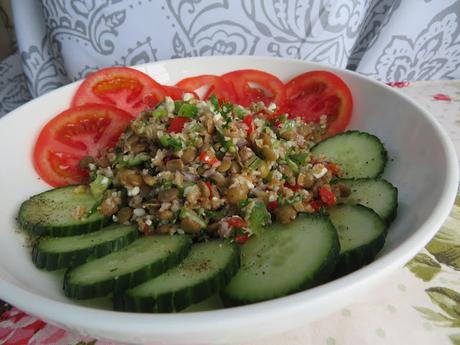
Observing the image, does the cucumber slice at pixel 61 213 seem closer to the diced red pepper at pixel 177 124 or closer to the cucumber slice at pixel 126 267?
the cucumber slice at pixel 126 267

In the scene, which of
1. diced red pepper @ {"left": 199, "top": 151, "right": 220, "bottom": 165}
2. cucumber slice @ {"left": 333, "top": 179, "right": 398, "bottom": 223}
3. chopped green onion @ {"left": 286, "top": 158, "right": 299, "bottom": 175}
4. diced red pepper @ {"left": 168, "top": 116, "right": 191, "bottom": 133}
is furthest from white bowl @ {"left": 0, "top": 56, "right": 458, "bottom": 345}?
diced red pepper @ {"left": 199, "top": 151, "right": 220, "bottom": 165}

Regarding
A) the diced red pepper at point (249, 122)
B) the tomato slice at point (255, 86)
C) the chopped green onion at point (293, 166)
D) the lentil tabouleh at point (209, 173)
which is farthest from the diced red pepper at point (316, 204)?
the tomato slice at point (255, 86)

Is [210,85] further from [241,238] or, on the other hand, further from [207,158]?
[241,238]

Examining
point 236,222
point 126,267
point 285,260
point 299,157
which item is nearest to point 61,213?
point 126,267

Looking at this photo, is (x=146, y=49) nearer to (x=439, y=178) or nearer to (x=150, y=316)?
(x=439, y=178)

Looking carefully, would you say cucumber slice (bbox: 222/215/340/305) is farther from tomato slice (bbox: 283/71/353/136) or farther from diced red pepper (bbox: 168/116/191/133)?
tomato slice (bbox: 283/71/353/136)

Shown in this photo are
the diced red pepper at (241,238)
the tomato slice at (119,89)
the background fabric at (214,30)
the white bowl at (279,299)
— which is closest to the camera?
the white bowl at (279,299)

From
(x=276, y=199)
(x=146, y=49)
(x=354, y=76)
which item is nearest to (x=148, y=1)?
(x=146, y=49)
